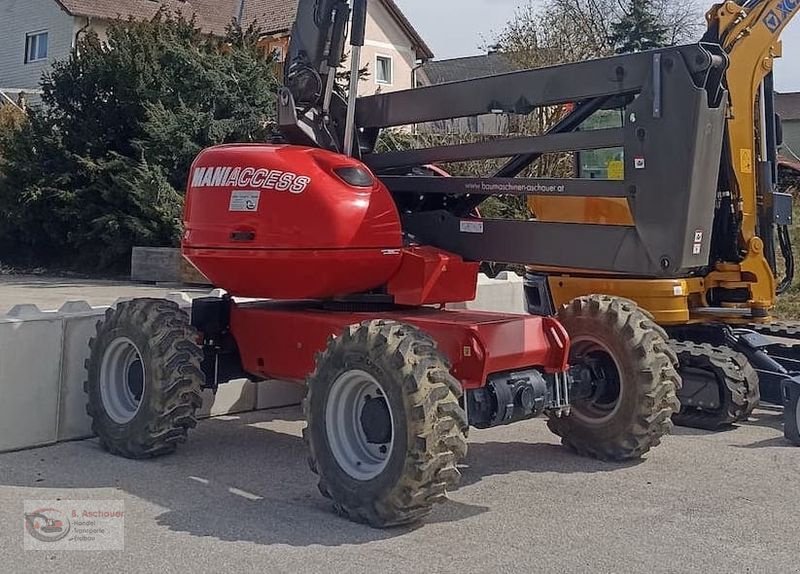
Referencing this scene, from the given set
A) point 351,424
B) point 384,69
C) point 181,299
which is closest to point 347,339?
point 351,424

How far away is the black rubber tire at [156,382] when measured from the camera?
23.7ft

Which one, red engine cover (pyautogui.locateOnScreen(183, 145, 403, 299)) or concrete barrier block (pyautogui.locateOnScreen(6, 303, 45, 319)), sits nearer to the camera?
red engine cover (pyautogui.locateOnScreen(183, 145, 403, 299))

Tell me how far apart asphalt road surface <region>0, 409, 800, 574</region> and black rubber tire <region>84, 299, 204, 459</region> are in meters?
0.17

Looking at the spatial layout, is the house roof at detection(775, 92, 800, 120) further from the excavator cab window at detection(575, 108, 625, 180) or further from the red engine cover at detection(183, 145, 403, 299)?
the red engine cover at detection(183, 145, 403, 299)

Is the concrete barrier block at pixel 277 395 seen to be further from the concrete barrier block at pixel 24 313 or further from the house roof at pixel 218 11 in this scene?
the house roof at pixel 218 11

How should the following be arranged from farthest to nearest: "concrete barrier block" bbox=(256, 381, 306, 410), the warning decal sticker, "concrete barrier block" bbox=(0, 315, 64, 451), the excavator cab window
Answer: "concrete barrier block" bbox=(256, 381, 306, 410)
"concrete barrier block" bbox=(0, 315, 64, 451)
the warning decal sticker
the excavator cab window

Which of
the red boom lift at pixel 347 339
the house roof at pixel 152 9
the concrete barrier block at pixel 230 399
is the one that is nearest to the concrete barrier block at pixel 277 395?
the concrete barrier block at pixel 230 399

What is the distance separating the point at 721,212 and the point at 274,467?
4.40 meters

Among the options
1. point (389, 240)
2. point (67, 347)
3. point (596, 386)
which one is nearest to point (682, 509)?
point (596, 386)

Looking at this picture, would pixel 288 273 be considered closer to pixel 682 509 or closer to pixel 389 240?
pixel 389 240

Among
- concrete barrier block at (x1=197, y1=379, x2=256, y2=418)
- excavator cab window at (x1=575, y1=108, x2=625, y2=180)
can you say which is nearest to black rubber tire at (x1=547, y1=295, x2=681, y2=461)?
excavator cab window at (x1=575, y1=108, x2=625, y2=180)

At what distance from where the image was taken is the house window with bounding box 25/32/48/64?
124 feet

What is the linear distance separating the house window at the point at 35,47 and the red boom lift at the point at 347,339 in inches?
1302

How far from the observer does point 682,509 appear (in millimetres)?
6188
